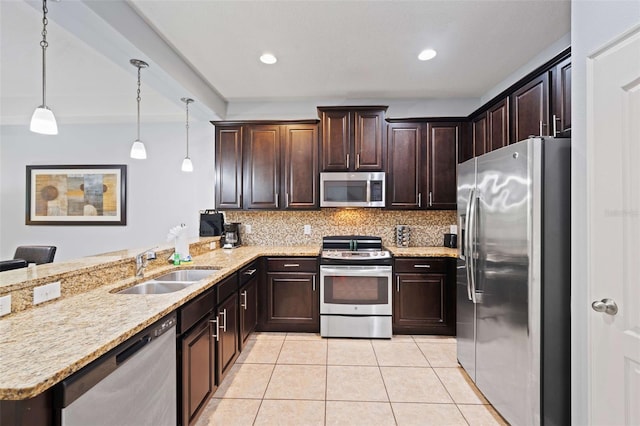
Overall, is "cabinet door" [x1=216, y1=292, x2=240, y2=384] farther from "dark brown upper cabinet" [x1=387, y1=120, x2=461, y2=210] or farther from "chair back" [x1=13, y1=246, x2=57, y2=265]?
"chair back" [x1=13, y1=246, x2=57, y2=265]

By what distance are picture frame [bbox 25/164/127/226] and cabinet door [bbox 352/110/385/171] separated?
3238 millimetres

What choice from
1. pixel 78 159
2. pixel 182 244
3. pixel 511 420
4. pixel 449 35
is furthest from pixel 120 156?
pixel 511 420

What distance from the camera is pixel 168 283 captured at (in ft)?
7.29

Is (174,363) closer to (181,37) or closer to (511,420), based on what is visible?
(511,420)

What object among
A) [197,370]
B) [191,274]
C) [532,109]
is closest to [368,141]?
[532,109]

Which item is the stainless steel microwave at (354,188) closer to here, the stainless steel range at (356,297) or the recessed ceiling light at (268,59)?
the stainless steel range at (356,297)

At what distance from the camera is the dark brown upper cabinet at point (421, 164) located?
357 centimetres

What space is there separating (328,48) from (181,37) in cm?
120

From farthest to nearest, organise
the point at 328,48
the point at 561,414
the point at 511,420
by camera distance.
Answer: the point at 328,48 → the point at 511,420 → the point at 561,414

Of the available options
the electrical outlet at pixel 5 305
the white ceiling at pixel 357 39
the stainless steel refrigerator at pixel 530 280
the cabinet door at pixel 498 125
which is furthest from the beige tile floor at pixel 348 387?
the white ceiling at pixel 357 39

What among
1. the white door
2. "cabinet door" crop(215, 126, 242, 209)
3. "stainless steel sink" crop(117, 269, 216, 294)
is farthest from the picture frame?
the white door

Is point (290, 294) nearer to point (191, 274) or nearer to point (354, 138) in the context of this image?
point (191, 274)

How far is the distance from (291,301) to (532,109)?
293cm

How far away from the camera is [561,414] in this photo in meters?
1.70
